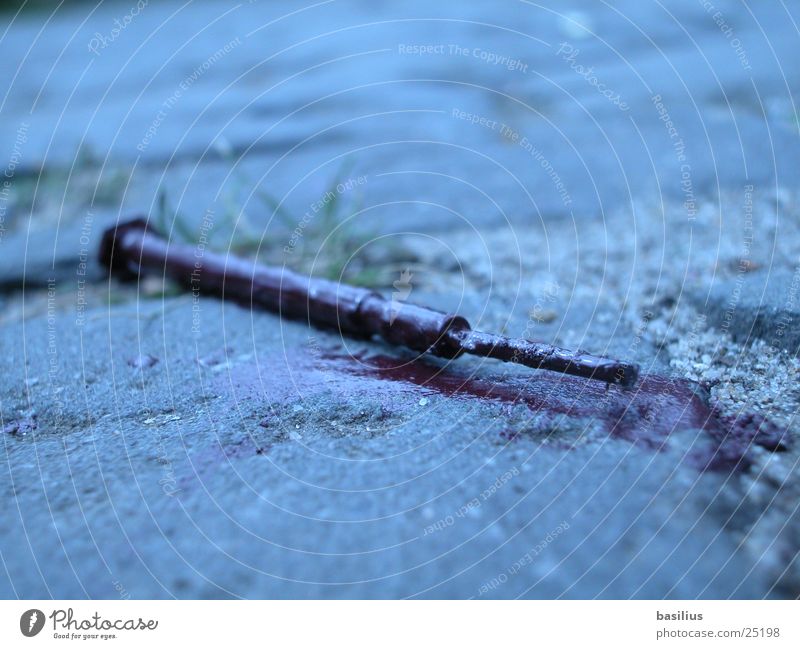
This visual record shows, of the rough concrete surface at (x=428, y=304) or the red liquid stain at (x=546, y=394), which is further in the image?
the red liquid stain at (x=546, y=394)

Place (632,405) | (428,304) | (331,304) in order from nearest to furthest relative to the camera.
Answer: (632,405), (331,304), (428,304)

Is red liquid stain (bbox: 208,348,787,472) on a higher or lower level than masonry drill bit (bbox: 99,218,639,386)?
lower

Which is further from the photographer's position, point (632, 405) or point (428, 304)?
point (428, 304)

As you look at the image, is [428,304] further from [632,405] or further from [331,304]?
[632,405]

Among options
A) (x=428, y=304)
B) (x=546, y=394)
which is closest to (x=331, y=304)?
(x=428, y=304)

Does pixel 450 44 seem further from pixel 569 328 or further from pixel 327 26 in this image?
pixel 569 328

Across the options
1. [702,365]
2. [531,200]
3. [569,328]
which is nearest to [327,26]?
[531,200]
